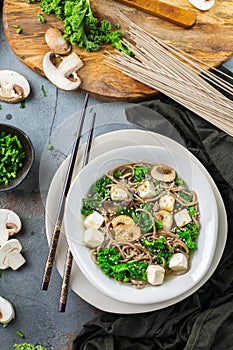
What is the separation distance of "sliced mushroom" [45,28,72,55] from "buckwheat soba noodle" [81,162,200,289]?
0.63 meters

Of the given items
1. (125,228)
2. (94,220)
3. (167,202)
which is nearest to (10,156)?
(94,220)

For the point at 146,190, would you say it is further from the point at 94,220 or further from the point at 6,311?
the point at 6,311

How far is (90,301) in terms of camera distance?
128 inches

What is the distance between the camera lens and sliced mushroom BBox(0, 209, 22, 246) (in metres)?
3.44

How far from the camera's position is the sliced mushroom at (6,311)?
11.1ft

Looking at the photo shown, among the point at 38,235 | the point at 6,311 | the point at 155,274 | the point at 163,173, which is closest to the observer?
the point at 155,274

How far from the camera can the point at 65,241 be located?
3.29 m

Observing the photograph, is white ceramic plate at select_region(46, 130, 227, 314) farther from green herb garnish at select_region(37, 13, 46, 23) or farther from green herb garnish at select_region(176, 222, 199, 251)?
green herb garnish at select_region(37, 13, 46, 23)

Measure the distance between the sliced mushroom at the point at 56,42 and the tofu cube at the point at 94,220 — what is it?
0.78 meters

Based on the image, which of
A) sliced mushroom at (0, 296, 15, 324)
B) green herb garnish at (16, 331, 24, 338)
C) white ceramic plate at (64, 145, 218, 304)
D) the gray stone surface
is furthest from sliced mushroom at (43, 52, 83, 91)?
green herb garnish at (16, 331, 24, 338)

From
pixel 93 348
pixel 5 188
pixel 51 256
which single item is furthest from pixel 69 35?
pixel 93 348

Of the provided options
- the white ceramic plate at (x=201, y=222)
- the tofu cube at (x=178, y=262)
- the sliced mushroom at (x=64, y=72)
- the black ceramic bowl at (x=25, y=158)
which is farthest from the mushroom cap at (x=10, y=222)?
the tofu cube at (x=178, y=262)

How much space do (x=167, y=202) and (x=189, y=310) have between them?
49 centimetres

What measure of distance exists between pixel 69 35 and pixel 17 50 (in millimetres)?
247
